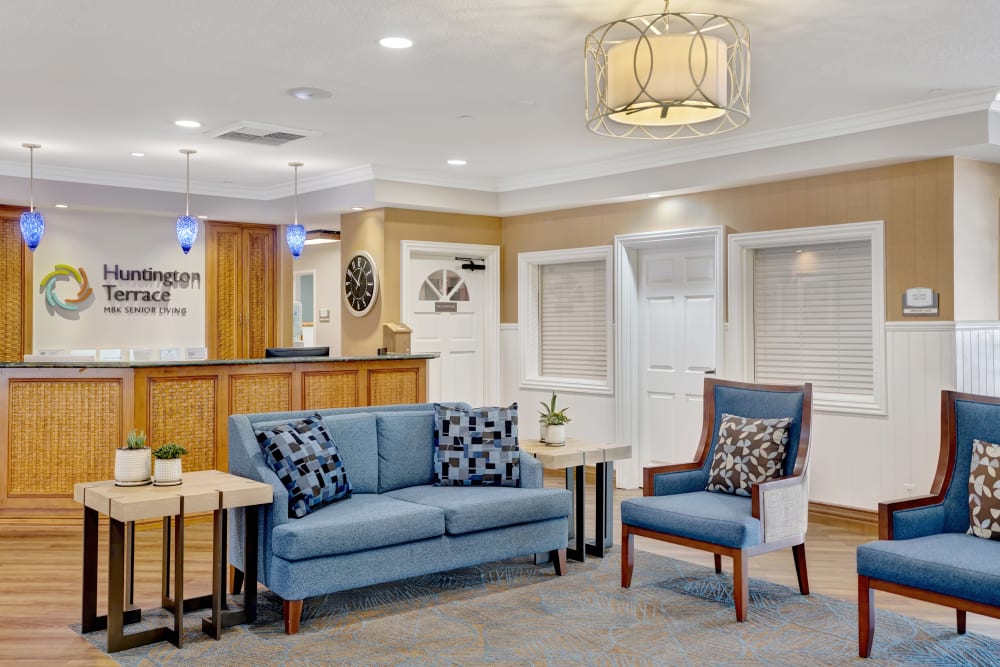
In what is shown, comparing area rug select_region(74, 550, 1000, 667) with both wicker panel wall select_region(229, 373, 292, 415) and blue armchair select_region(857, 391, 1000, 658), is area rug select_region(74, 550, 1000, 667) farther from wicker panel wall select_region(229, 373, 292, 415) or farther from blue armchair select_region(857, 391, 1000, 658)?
wicker panel wall select_region(229, 373, 292, 415)

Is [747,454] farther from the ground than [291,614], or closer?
farther from the ground

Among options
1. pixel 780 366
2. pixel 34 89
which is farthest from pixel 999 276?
pixel 34 89

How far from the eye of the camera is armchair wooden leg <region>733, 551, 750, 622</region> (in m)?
3.94

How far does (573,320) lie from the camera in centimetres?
792

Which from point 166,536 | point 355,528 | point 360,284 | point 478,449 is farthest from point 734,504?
point 360,284

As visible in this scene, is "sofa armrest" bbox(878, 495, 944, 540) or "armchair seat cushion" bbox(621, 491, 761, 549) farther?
"armchair seat cushion" bbox(621, 491, 761, 549)

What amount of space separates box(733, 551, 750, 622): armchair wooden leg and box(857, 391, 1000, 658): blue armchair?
1.71 feet

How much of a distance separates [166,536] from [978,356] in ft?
15.1

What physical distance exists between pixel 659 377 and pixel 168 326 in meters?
4.68

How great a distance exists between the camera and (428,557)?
→ 4.15 m

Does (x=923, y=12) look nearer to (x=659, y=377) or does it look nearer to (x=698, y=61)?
(x=698, y=61)

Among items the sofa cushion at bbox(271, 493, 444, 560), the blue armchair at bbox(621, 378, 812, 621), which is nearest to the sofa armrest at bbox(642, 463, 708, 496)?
the blue armchair at bbox(621, 378, 812, 621)

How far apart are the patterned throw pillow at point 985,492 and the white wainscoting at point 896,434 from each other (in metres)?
1.83

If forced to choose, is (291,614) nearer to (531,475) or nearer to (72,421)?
(531,475)
